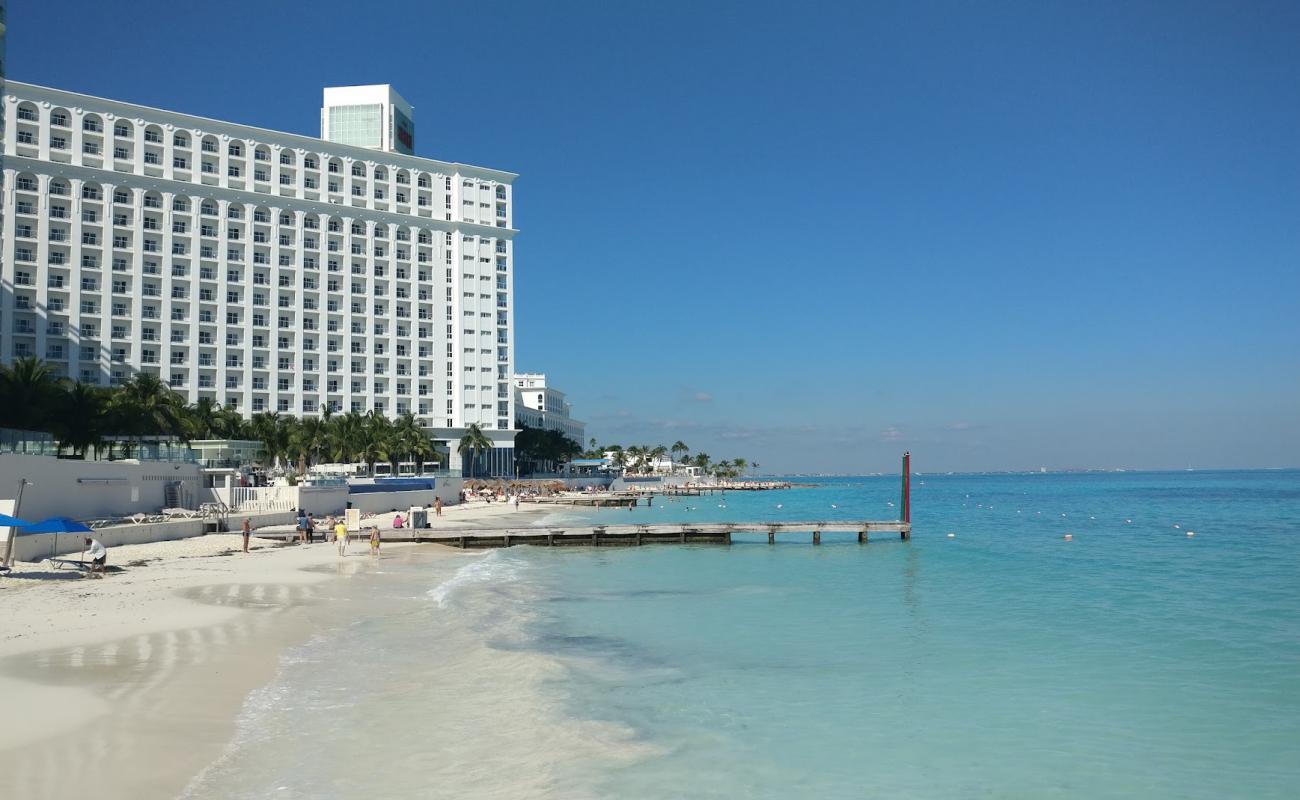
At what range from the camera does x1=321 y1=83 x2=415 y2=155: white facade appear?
101 metres

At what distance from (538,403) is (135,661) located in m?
148

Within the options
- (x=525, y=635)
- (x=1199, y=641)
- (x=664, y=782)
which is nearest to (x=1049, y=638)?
(x=1199, y=641)

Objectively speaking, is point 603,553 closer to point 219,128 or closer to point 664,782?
point 664,782

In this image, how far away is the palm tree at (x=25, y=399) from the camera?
147 ft

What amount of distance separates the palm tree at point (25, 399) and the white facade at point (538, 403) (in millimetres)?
100296

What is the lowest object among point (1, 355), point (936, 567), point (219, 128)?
point (936, 567)

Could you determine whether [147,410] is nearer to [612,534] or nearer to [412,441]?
[412,441]

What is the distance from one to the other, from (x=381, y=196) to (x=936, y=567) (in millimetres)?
79001

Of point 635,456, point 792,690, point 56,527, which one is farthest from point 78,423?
point 635,456

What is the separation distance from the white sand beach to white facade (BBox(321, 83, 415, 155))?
77969 mm

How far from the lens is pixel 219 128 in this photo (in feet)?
296

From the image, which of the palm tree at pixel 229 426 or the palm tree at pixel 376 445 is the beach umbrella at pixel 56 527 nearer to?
the palm tree at pixel 229 426

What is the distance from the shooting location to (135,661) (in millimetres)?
15672

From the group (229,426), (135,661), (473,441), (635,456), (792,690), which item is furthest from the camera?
(635,456)
